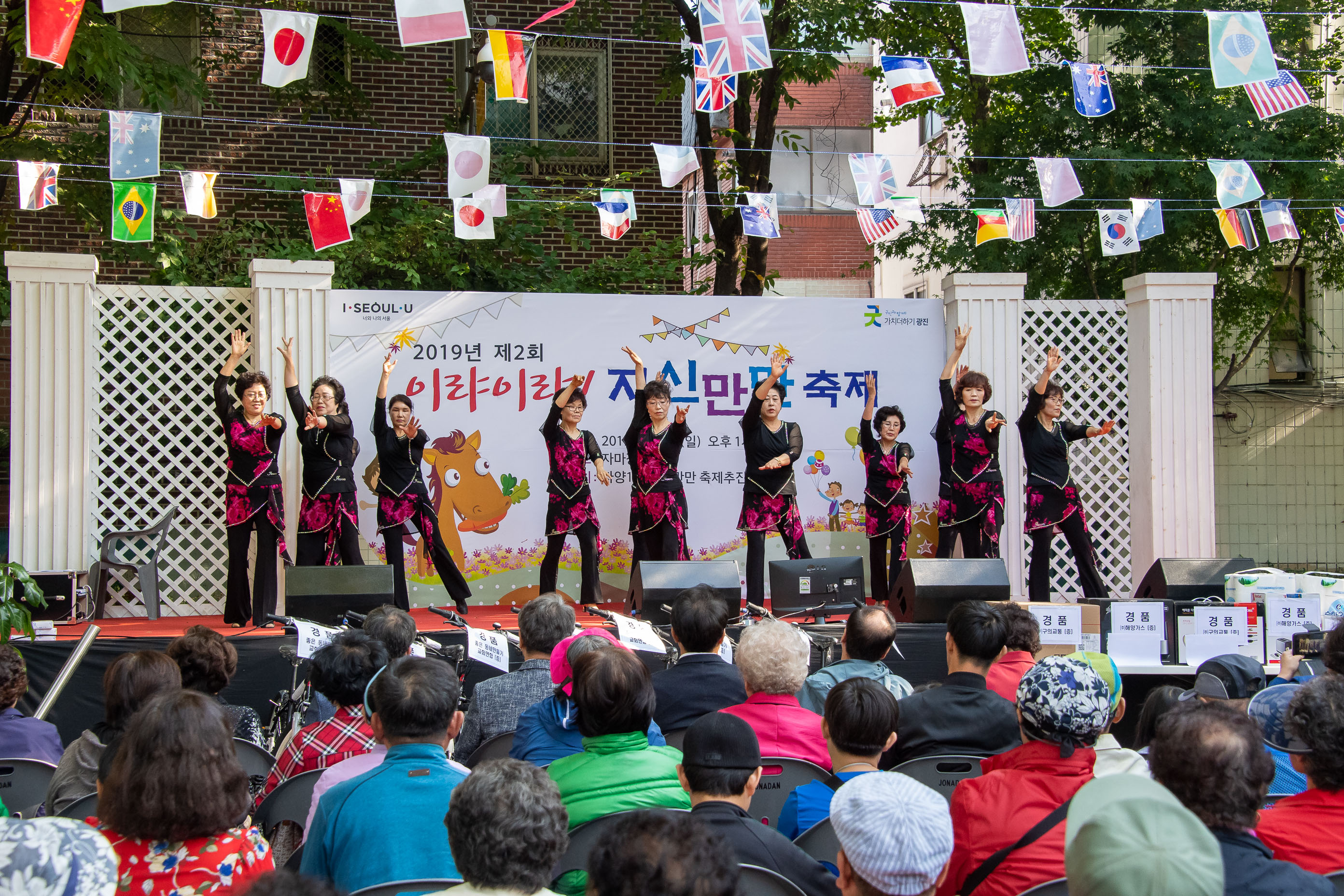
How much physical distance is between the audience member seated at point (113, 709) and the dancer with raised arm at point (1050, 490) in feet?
17.8

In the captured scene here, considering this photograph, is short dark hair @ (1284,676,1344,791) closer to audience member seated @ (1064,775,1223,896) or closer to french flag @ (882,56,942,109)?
audience member seated @ (1064,775,1223,896)

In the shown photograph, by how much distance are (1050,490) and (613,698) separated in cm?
517

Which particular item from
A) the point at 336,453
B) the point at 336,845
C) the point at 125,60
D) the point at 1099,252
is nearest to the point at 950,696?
the point at 336,845

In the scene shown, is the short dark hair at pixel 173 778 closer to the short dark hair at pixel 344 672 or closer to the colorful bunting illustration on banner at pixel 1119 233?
the short dark hair at pixel 344 672

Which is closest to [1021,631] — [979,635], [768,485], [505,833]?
[979,635]

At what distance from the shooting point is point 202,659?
3.18 meters

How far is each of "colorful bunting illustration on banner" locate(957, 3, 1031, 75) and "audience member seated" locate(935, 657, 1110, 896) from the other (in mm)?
5015

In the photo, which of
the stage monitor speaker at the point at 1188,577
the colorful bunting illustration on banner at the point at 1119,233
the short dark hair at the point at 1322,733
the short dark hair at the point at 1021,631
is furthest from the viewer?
the colorful bunting illustration on banner at the point at 1119,233

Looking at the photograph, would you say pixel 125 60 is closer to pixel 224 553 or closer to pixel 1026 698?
pixel 224 553

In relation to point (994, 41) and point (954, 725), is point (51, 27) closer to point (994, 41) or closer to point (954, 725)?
point (994, 41)

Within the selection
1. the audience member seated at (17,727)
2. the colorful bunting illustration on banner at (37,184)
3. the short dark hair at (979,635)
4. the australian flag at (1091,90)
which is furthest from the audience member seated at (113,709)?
the australian flag at (1091,90)

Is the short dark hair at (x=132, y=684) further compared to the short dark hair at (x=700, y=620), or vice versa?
the short dark hair at (x=700, y=620)

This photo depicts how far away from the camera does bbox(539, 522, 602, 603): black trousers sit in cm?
700

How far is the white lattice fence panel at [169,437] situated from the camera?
6988 mm
